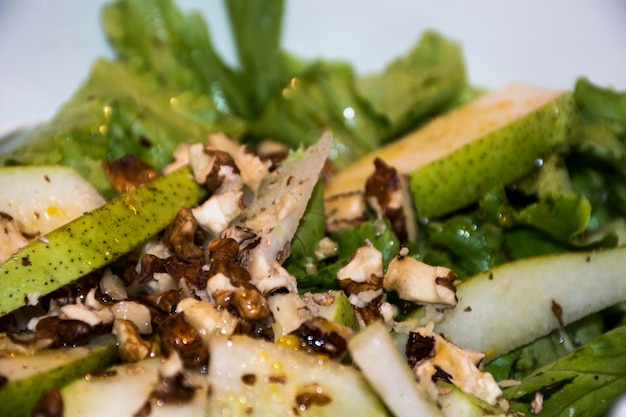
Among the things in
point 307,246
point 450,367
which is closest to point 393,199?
point 307,246

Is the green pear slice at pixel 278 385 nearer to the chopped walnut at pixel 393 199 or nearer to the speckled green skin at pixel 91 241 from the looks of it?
the speckled green skin at pixel 91 241

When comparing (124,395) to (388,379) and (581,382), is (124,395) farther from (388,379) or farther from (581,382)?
(581,382)

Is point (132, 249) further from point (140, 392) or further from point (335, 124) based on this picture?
point (335, 124)

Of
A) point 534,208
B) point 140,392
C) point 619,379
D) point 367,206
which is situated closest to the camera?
point 140,392

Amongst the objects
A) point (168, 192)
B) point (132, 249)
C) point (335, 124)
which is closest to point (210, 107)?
point (335, 124)

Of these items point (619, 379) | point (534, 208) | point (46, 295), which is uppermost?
point (46, 295)

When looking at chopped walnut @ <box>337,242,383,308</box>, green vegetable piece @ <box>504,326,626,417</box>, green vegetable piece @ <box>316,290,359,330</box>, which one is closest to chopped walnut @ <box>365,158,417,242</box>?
chopped walnut @ <box>337,242,383,308</box>
